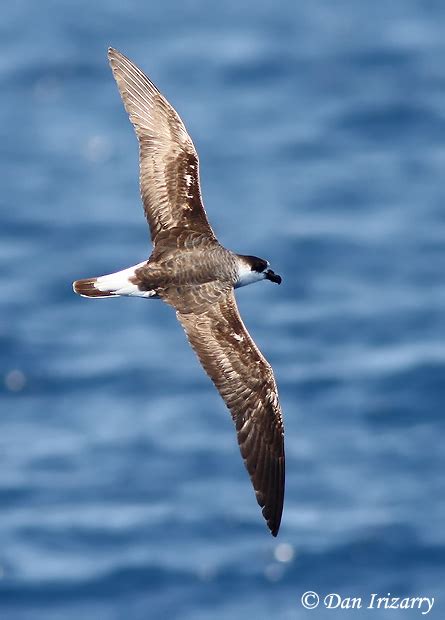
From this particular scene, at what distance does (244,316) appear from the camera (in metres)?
30.9

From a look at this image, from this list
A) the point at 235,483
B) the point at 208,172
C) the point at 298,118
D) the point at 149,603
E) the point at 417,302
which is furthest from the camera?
the point at 298,118

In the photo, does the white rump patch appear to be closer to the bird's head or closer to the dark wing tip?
the bird's head

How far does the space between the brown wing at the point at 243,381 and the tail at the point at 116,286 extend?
0.56 m

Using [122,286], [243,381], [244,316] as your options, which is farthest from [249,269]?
[244,316]

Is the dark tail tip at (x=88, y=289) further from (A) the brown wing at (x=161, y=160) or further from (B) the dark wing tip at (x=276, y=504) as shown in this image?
(B) the dark wing tip at (x=276, y=504)

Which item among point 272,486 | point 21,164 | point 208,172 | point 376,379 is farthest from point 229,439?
point 272,486

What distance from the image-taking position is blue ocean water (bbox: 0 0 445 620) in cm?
2797

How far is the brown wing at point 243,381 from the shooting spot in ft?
48.5

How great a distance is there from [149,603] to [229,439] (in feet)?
13.1

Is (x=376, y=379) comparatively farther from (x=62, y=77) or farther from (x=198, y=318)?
(x=198, y=318)

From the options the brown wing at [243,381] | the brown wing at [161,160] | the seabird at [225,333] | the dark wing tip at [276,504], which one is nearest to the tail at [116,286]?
the seabird at [225,333]

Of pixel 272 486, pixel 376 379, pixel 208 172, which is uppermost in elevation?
pixel 208 172

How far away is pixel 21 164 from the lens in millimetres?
35312

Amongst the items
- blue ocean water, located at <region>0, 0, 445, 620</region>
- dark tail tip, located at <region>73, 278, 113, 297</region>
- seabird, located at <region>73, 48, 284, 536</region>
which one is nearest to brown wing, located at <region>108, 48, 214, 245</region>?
seabird, located at <region>73, 48, 284, 536</region>
